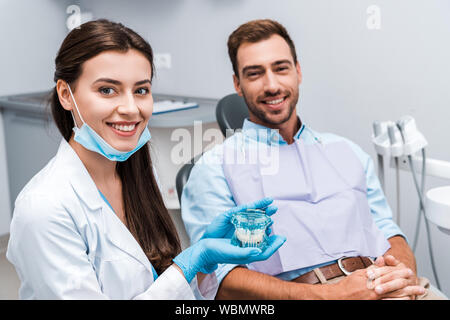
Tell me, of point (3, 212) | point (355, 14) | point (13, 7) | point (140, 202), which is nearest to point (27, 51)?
point (13, 7)

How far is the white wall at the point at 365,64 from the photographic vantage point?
203 centimetres

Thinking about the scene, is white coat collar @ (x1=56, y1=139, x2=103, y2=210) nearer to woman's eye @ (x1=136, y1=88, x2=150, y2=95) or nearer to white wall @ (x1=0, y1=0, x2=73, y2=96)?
woman's eye @ (x1=136, y1=88, x2=150, y2=95)

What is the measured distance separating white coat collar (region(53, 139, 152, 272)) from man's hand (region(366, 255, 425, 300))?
57 cm

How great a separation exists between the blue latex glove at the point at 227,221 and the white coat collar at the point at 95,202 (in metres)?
0.18

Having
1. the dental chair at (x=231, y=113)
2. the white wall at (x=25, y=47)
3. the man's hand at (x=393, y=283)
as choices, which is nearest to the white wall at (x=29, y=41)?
the white wall at (x=25, y=47)

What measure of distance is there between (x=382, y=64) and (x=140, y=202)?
52.5 inches

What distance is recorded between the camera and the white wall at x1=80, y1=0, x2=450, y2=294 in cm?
203

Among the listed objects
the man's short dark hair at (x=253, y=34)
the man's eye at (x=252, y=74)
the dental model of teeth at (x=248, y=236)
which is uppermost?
the man's short dark hair at (x=253, y=34)

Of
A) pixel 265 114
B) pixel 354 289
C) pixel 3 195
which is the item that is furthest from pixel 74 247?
pixel 3 195

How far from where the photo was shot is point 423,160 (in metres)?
1.62

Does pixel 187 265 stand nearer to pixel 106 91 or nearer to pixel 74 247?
pixel 74 247

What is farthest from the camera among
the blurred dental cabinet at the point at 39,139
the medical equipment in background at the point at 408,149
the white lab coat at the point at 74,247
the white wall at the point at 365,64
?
the blurred dental cabinet at the point at 39,139

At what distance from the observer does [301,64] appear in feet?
7.94

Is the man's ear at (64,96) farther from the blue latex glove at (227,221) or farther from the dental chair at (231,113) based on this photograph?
the dental chair at (231,113)
